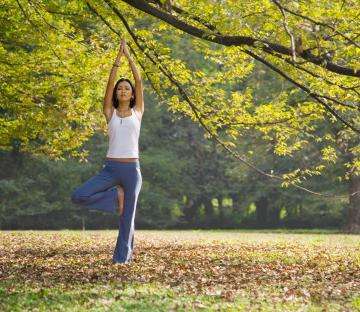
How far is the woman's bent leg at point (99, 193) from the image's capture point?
9234 millimetres

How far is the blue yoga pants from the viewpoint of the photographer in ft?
30.4

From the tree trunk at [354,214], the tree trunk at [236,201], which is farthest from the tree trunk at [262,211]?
the tree trunk at [354,214]

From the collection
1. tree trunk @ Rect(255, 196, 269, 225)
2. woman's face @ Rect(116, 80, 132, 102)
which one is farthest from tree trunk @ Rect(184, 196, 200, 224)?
woman's face @ Rect(116, 80, 132, 102)

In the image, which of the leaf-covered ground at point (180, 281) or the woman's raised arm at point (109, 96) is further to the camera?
the woman's raised arm at point (109, 96)

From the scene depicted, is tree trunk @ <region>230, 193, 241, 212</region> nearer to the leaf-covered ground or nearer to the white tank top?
the leaf-covered ground

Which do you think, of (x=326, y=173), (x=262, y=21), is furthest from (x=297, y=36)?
(x=326, y=173)

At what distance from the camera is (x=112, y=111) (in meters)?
9.60

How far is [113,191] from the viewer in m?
9.57

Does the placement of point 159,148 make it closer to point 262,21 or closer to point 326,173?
point 326,173

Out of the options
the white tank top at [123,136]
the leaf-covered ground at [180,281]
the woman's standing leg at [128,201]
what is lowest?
the leaf-covered ground at [180,281]

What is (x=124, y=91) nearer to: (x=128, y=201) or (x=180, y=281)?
(x=128, y=201)

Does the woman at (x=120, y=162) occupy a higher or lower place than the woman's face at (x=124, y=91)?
lower

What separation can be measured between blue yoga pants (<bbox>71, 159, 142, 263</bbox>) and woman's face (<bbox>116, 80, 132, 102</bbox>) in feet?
2.87

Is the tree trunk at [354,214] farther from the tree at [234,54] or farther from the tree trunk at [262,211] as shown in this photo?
the tree at [234,54]
